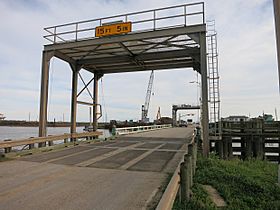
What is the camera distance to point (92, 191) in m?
5.66

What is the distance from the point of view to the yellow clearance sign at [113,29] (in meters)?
13.5

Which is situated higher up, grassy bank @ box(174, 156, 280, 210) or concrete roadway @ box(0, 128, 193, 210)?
concrete roadway @ box(0, 128, 193, 210)

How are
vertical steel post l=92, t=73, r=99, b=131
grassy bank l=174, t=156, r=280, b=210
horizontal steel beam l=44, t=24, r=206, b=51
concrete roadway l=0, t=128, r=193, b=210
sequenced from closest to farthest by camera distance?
concrete roadway l=0, t=128, r=193, b=210, grassy bank l=174, t=156, r=280, b=210, horizontal steel beam l=44, t=24, r=206, b=51, vertical steel post l=92, t=73, r=99, b=131

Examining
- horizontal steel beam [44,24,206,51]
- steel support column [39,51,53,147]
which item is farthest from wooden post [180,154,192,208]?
steel support column [39,51,53,147]

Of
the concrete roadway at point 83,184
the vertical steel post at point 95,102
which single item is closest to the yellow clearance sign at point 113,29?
the vertical steel post at point 95,102

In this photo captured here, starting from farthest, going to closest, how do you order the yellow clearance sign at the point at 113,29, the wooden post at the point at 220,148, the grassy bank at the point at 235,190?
the wooden post at the point at 220,148 < the yellow clearance sign at the point at 113,29 < the grassy bank at the point at 235,190

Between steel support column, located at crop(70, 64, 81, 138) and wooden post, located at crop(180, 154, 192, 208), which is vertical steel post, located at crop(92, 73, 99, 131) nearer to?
steel support column, located at crop(70, 64, 81, 138)

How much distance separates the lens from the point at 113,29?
539 inches

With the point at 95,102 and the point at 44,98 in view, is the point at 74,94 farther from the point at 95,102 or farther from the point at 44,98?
the point at 44,98

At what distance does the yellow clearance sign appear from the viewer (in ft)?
44.2

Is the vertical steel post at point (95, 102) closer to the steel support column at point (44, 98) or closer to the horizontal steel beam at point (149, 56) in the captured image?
the horizontal steel beam at point (149, 56)

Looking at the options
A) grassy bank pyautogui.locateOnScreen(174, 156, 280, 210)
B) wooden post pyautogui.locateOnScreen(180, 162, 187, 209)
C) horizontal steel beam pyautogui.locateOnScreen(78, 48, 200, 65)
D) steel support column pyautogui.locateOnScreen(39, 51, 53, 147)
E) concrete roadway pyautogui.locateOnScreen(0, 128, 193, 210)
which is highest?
horizontal steel beam pyautogui.locateOnScreen(78, 48, 200, 65)

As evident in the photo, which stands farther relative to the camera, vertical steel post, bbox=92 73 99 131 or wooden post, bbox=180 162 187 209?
vertical steel post, bbox=92 73 99 131

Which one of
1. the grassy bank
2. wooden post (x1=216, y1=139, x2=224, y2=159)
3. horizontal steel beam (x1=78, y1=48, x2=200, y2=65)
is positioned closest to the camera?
the grassy bank
